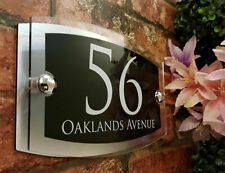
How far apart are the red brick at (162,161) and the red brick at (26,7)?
1.35 ft

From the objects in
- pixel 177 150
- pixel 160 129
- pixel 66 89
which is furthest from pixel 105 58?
pixel 177 150

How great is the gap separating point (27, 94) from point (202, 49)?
2.22 ft

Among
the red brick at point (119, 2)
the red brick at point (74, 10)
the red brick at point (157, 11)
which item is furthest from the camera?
the red brick at point (157, 11)

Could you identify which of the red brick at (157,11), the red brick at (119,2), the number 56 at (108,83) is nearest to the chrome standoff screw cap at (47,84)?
the number 56 at (108,83)

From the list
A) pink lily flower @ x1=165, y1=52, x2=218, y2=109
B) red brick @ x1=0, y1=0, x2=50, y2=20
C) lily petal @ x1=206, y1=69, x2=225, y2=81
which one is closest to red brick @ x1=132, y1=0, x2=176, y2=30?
pink lily flower @ x1=165, y1=52, x2=218, y2=109

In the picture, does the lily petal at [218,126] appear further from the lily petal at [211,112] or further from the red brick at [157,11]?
the red brick at [157,11]

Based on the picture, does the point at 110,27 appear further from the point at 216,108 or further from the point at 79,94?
the point at 216,108

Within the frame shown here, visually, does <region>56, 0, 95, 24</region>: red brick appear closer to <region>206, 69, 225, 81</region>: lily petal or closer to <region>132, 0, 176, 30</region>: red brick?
<region>132, 0, 176, 30</region>: red brick

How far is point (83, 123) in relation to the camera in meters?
0.68

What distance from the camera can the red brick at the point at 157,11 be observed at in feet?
3.14

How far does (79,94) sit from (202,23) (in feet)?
1.74

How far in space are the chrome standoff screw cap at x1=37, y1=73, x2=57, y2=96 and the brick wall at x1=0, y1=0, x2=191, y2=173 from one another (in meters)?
0.05

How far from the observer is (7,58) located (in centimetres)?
56

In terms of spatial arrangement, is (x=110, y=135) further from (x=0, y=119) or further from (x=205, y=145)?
(x=205, y=145)
